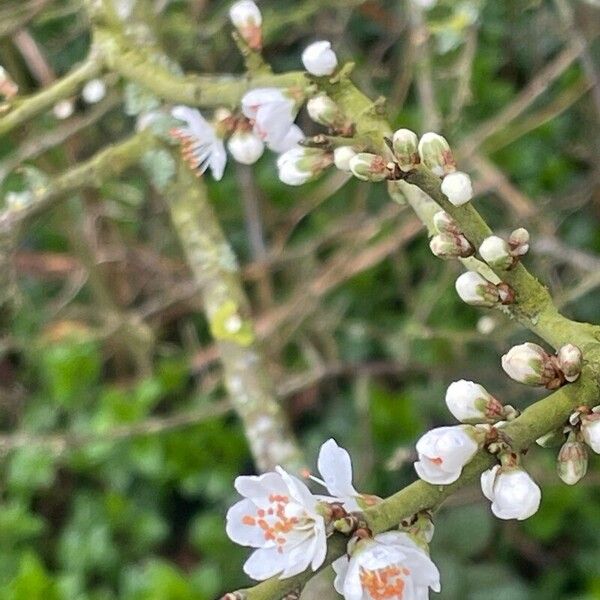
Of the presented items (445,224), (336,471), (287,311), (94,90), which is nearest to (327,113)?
(445,224)

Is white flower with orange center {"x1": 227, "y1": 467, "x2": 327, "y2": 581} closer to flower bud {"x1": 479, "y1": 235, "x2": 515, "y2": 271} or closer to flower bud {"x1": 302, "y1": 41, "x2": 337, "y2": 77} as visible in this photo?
flower bud {"x1": 479, "y1": 235, "x2": 515, "y2": 271}

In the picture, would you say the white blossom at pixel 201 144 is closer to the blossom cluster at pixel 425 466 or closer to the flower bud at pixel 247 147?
the flower bud at pixel 247 147

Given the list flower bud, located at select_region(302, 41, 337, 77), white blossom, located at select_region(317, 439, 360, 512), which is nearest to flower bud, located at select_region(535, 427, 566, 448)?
white blossom, located at select_region(317, 439, 360, 512)

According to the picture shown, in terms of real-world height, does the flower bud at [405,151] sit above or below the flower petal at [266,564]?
above

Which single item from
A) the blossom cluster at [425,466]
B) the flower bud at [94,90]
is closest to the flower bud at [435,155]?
the blossom cluster at [425,466]

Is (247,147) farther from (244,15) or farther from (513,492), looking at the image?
(513,492)

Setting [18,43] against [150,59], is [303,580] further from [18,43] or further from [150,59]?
[18,43]
